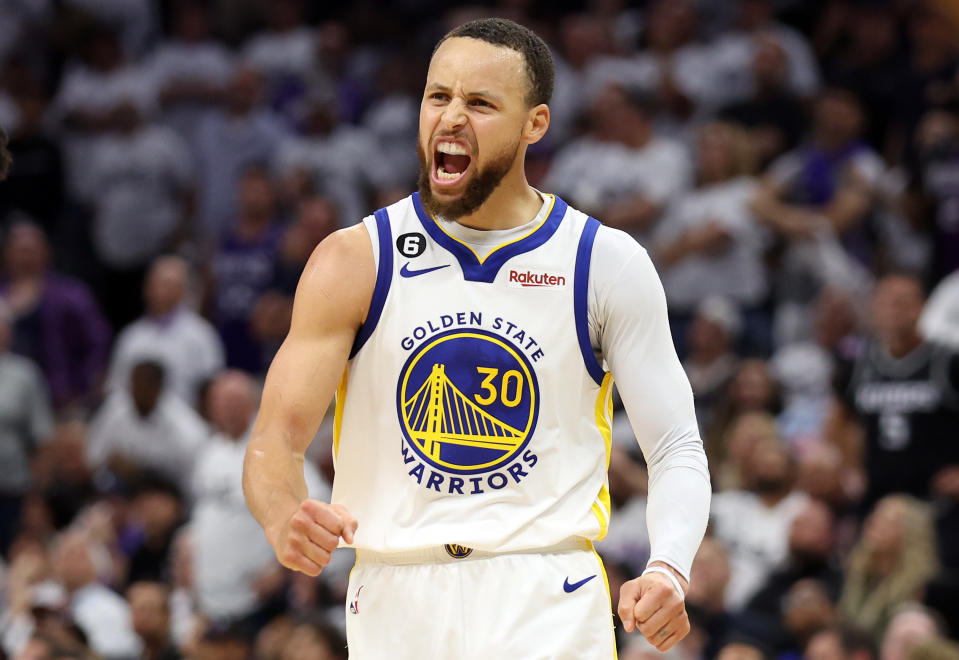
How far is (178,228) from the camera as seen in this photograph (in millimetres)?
14258

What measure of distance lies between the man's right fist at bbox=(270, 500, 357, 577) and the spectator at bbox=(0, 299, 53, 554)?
8.23 meters

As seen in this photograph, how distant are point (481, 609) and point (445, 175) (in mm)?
1322

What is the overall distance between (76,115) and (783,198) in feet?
21.8

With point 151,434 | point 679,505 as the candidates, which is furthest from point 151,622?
point 679,505

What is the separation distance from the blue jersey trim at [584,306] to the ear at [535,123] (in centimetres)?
37

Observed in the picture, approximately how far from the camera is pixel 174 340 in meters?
12.6

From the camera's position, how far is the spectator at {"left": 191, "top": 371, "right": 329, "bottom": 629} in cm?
1048

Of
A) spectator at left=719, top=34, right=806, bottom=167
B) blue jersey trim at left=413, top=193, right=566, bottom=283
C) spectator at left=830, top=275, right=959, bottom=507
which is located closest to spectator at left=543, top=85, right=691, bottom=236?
spectator at left=719, top=34, right=806, bottom=167

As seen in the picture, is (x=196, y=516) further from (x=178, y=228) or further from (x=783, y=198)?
(x=783, y=198)

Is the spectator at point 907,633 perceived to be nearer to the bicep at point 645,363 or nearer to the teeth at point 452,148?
the bicep at point 645,363

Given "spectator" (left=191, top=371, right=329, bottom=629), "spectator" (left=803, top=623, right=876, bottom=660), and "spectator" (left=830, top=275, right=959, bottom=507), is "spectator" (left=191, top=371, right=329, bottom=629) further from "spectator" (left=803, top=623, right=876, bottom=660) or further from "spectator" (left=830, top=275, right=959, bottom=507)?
"spectator" (left=830, top=275, right=959, bottom=507)

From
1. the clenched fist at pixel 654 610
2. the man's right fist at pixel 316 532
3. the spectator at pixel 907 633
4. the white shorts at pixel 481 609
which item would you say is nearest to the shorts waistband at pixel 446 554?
the white shorts at pixel 481 609

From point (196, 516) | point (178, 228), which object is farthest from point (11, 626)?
point (178, 228)

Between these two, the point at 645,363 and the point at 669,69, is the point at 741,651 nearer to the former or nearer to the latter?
the point at 645,363
